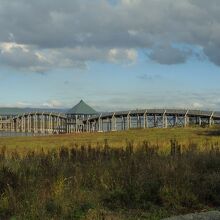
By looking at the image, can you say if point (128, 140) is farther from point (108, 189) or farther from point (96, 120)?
point (96, 120)

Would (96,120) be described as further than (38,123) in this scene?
No

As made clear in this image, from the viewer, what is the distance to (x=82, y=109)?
390 feet

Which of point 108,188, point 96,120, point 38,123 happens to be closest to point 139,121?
point 96,120

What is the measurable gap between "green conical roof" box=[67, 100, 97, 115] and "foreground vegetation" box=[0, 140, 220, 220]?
105 metres

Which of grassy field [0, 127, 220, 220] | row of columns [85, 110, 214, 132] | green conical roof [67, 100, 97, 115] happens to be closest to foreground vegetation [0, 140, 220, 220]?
grassy field [0, 127, 220, 220]

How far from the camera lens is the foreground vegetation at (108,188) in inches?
342

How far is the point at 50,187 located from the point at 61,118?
12034 cm

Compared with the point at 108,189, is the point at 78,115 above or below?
above

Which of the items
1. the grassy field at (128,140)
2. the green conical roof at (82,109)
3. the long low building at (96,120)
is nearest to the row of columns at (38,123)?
the long low building at (96,120)

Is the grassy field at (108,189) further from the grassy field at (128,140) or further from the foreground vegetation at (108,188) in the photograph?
the grassy field at (128,140)

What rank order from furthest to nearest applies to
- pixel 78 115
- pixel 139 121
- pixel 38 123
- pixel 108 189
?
pixel 38 123, pixel 78 115, pixel 139 121, pixel 108 189

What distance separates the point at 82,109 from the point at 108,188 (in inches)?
4276

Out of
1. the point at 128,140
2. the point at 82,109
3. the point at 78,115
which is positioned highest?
the point at 82,109

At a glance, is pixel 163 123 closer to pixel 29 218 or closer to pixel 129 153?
pixel 129 153
